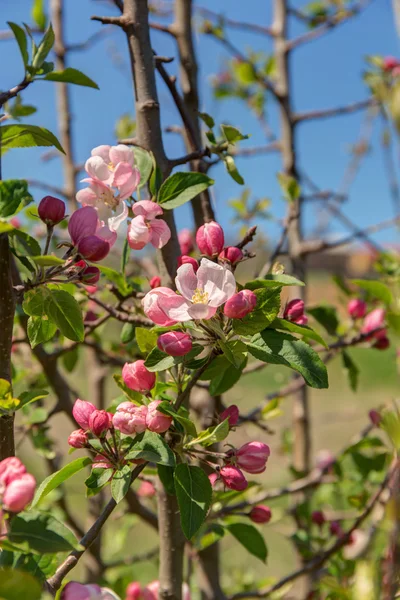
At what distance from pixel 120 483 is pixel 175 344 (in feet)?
0.52

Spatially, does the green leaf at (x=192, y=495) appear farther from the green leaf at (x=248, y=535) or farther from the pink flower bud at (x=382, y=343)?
the pink flower bud at (x=382, y=343)

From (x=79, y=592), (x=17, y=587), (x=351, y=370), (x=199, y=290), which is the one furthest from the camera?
(x=351, y=370)

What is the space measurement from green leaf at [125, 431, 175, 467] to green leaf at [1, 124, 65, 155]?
0.33 m

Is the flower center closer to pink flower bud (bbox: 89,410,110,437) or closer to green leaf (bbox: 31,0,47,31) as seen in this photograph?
pink flower bud (bbox: 89,410,110,437)

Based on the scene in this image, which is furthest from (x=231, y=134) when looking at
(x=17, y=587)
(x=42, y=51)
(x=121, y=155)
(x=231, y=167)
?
(x=17, y=587)

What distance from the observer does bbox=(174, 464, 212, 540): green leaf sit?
60cm

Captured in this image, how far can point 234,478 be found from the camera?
0.65 meters

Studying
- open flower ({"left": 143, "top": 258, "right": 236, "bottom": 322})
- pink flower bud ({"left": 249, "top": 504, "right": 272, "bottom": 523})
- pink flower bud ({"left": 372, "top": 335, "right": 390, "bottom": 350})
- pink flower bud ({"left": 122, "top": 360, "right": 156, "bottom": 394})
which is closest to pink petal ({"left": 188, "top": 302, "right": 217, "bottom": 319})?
open flower ({"left": 143, "top": 258, "right": 236, "bottom": 322})

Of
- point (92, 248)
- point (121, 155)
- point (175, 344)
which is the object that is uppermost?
point (121, 155)

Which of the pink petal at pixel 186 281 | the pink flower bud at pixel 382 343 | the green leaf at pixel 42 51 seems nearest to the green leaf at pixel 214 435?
the pink petal at pixel 186 281

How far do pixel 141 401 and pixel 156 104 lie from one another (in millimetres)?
431

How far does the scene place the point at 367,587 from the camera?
0.42 metres

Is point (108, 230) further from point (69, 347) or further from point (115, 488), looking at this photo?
point (69, 347)

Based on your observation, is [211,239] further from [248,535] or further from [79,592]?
[248,535]
